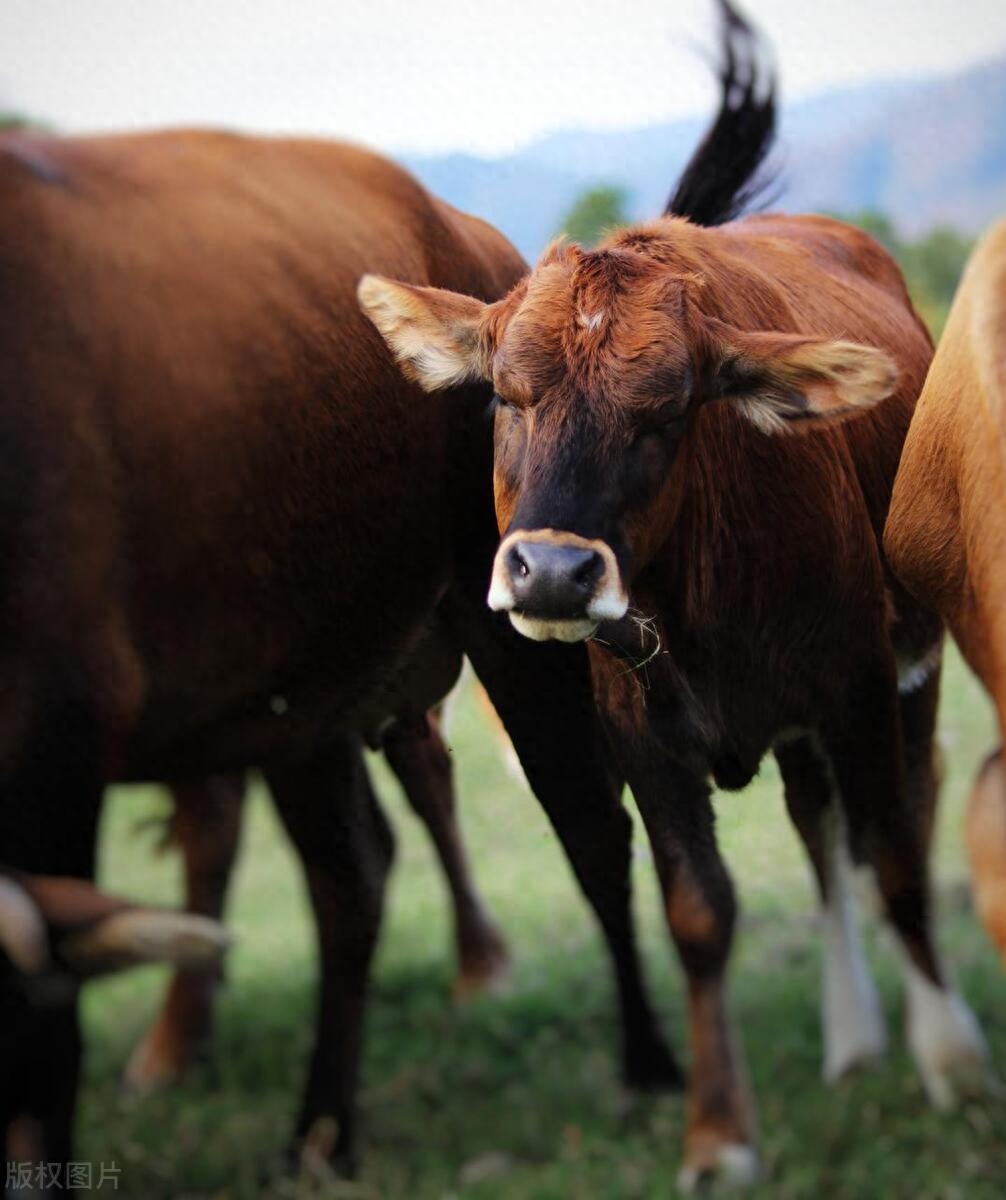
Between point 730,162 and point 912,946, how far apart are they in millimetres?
2075

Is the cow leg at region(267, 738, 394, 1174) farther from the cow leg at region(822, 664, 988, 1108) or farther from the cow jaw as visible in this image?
the cow jaw

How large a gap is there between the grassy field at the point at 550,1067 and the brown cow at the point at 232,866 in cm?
11

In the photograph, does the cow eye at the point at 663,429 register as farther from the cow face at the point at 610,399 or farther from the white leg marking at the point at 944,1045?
the white leg marking at the point at 944,1045

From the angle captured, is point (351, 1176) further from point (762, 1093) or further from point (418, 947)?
point (418, 947)

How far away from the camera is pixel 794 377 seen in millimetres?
2943

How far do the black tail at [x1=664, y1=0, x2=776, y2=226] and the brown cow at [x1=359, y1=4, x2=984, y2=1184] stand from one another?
43mm

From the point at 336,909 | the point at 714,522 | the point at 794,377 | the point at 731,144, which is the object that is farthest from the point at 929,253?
the point at 794,377

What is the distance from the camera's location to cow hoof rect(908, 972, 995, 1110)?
4309 millimetres

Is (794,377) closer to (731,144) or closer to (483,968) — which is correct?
(731,144)

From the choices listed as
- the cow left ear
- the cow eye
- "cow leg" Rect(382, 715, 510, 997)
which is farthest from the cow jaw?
"cow leg" Rect(382, 715, 510, 997)

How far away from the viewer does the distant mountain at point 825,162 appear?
4.31m

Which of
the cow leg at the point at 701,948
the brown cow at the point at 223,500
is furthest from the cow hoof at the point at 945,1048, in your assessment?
the brown cow at the point at 223,500

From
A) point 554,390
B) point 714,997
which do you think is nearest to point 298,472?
point 554,390

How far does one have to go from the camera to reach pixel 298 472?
353 cm
